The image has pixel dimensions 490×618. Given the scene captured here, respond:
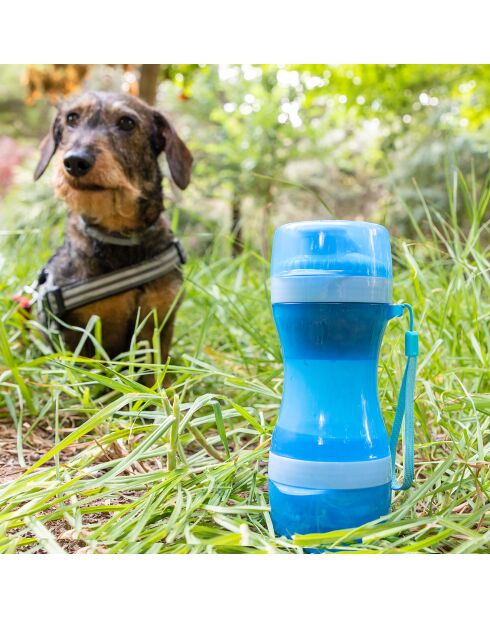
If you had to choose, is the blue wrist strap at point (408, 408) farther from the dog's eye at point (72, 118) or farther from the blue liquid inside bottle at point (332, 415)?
the dog's eye at point (72, 118)

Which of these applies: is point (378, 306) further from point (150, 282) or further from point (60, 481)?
point (150, 282)

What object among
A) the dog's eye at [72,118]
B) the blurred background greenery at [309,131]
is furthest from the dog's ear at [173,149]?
the blurred background greenery at [309,131]

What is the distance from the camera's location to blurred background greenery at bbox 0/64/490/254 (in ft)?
18.7

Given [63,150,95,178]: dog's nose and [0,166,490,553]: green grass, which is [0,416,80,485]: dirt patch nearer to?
[0,166,490,553]: green grass

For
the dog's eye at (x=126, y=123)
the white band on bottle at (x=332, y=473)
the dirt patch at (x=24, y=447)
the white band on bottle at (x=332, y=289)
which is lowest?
the dirt patch at (x=24, y=447)

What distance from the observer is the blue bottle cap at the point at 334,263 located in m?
0.99

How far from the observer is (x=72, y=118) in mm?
2162

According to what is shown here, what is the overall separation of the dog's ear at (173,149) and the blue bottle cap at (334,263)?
1263 millimetres

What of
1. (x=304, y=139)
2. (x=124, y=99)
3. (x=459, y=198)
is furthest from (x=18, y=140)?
(x=124, y=99)

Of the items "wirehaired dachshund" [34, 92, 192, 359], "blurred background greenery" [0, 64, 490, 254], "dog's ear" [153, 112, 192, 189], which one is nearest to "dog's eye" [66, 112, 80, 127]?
"wirehaired dachshund" [34, 92, 192, 359]

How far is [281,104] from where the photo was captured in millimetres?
8727

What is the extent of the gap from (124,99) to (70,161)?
0.42 m

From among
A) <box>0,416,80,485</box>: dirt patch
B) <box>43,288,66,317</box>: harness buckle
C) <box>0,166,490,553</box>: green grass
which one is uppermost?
<box>43,288,66,317</box>: harness buckle

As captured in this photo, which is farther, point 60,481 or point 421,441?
point 421,441
